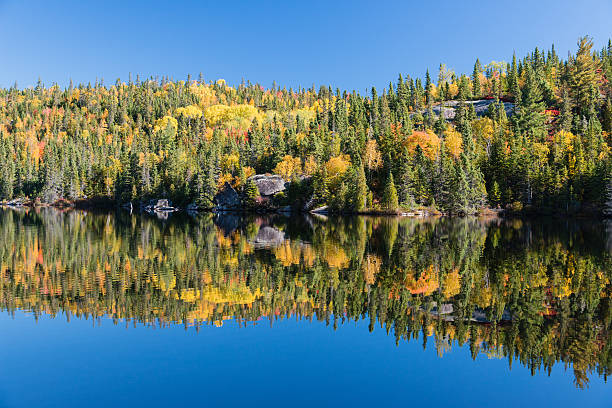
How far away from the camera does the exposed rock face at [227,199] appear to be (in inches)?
4510

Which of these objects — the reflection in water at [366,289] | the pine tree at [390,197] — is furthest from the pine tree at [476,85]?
the reflection in water at [366,289]

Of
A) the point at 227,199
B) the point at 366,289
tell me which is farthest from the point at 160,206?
the point at 366,289

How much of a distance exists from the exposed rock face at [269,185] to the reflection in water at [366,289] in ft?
228

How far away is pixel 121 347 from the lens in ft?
50.3

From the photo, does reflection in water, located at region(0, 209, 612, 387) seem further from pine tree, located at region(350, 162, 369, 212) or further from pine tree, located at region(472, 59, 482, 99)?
pine tree, located at region(472, 59, 482, 99)

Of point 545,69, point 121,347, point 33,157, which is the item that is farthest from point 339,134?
point 33,157

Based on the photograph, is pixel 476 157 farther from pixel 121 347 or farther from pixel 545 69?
pixel 121 347

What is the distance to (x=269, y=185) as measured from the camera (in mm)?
108125

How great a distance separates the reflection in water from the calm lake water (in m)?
0.10

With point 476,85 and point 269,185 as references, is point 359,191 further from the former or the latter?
point 476,85

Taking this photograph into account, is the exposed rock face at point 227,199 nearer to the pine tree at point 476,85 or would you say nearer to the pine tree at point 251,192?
the pine tree at point 251,192

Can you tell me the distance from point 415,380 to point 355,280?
1143 cm

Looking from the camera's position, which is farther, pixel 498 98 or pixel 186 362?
pixel 498 98

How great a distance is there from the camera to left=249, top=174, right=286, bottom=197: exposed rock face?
10794cm
